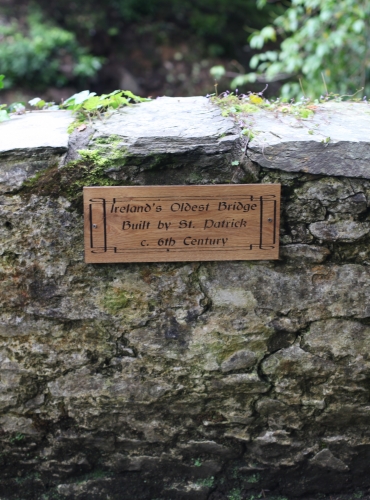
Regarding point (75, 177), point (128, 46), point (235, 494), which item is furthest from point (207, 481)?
point (128, 46)

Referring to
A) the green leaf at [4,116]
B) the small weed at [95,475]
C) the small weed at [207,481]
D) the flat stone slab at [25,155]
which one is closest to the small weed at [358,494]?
the small weed at [207,481]

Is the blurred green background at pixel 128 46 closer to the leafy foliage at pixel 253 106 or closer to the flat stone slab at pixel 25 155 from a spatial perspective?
the leafy foliage at pixel 253 106

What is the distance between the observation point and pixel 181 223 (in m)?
1.75

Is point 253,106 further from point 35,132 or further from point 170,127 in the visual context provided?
point 35,132

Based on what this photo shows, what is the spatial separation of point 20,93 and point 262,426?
6516mm

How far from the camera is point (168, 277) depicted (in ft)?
5.92

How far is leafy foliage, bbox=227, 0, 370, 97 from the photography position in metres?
3.53

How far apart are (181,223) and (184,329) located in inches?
15.7

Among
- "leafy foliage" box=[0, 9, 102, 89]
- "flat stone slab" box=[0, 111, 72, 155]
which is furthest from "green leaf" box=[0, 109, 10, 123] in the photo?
"leafy foliage" box=[0, 9, 102, 89]

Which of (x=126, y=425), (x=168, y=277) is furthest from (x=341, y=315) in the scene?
(x=126, y=425)

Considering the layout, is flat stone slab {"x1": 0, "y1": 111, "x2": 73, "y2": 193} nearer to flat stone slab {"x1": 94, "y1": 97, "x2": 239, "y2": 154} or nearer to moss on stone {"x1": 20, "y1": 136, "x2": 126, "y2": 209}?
moss on stone {"x1": 20, "y1": 136, "x2": 126, "y2": 209}

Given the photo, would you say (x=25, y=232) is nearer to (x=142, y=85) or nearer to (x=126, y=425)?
(x=126, y=425)

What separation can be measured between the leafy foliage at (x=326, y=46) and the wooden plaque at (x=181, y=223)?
2086mm

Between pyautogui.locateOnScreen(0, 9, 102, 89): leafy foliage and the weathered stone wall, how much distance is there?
18.9ft
